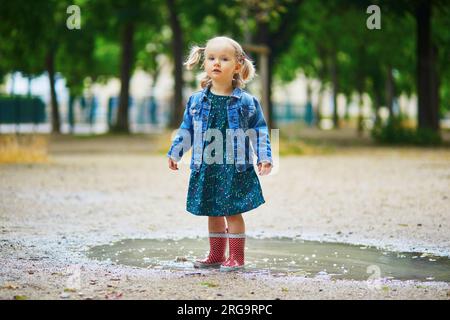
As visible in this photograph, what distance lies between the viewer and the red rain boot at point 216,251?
23.7 feet

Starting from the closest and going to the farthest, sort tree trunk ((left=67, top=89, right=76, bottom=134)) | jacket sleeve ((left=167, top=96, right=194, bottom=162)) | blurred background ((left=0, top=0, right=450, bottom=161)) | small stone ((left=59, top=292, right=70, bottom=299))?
small stone ((left=59, top=292, right=70, bottom=299))
jacket sleeve ((left=167, top=96, right=194, bottom=162))
blurred background ((left=0, top=0, right=450, bottom=161))
tree trunk ((left=67, top=89, right=76, bottom=134))

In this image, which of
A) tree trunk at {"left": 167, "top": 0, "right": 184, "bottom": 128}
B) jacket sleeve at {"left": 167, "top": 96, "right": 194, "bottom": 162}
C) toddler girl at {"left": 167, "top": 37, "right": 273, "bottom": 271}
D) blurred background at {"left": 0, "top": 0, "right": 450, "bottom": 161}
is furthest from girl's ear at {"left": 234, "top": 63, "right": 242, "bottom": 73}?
tree trunk at {"left": 167, "top": 0, "right": 184, "bottom": 128}

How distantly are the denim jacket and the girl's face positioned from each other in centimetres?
18

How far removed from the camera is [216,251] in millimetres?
7238

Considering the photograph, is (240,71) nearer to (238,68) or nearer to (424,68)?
(238,68)

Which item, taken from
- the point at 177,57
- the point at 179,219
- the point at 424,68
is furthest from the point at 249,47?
the point at 179,219

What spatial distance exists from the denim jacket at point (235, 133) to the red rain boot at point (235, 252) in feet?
1.59

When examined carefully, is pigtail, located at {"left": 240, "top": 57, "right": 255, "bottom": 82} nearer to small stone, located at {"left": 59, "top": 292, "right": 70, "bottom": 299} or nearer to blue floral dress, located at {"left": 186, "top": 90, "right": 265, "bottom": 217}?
blue floral dress, located at {"left": 186, "top": 90, "right": 265, "bottom": 217}

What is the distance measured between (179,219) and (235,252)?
329 centimetres

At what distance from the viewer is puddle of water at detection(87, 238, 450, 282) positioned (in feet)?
22.9

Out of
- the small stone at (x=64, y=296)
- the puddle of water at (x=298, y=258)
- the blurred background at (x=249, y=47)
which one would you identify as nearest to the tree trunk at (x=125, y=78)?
Result: the blurred background at (x=249, y=47)

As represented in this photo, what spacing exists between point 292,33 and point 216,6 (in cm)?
453

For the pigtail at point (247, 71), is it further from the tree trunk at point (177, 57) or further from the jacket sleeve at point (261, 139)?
the tree trunk at point (177, 57)
